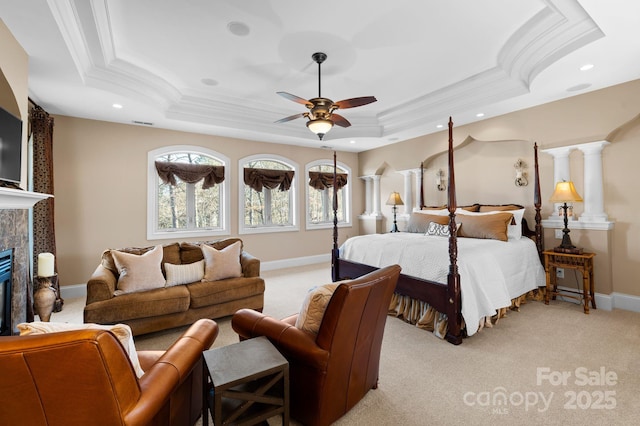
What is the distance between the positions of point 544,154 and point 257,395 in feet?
15.9

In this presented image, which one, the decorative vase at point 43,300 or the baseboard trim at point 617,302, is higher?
the decorative vase at point 43,300

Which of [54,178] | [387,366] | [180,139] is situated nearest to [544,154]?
[387,366]

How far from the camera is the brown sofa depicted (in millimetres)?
2785

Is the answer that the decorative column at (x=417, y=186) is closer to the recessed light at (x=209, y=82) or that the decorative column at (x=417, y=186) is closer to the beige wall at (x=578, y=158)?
the beige wall at (x=578, y=158)

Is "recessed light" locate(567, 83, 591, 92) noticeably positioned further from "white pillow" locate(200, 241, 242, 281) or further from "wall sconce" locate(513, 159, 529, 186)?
"white pillow" locate(200, 241, 242, 281)

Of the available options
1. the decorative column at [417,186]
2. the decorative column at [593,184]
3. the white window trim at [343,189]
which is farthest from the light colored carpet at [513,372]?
the white window trim at [343,189]

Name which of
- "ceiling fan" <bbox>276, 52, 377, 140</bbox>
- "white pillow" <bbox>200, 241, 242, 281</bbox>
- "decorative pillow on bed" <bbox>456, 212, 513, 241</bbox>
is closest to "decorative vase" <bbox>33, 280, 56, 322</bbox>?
"white pillow" <bbox>200, 241, 242, 281</bbox>

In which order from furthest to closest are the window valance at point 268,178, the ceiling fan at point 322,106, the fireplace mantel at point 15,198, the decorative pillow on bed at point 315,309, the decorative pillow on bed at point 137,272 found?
1. the window valance at point 268,178
2. the ceiling fan at point 322,106
3. the decorative pillow on bed at point 137,272
4. the fireplace mantel at point 15,198
5. the decorative pillow on bed at point 315,309

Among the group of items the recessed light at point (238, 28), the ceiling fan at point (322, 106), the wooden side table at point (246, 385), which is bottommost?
→ the wooden side table at point (246, 385)

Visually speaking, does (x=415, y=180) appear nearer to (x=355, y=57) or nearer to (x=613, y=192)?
(x=613, y=192)

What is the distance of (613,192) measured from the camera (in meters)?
3.72

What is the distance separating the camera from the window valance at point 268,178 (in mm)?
5832

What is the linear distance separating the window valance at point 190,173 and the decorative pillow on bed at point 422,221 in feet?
11.4

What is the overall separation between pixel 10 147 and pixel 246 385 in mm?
2606
